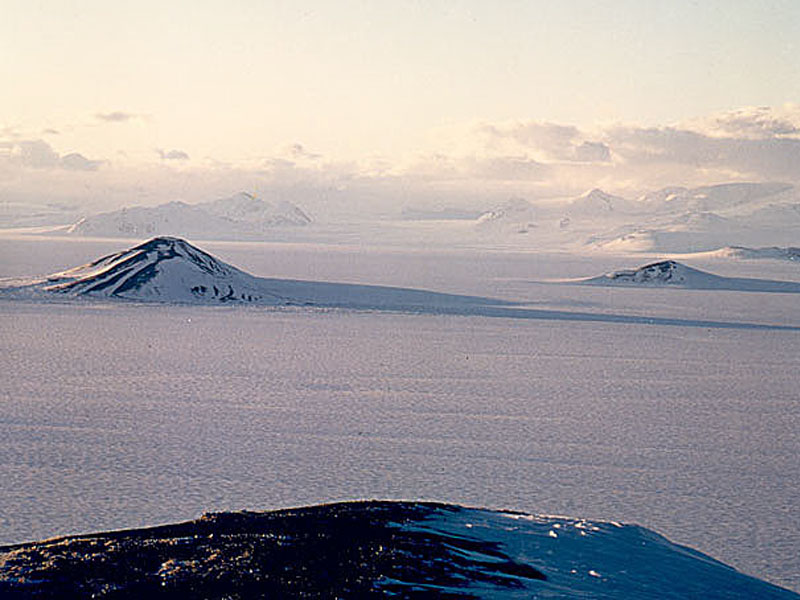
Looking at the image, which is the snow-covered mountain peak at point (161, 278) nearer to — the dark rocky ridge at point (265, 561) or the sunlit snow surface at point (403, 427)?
the sunlit snow surface at point (403, 427)

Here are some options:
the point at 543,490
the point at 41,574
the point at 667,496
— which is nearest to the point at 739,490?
the point at 667,496

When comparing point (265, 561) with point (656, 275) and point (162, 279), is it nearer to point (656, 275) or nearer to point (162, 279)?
point (162, 279)

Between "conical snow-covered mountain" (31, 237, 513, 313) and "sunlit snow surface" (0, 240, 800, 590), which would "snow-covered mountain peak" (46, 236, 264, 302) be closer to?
"conical snow-covered mountain" (31, 237, 513, 313)

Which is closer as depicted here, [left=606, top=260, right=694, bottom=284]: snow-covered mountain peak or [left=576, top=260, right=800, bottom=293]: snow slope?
[left=576, top=260, right=800, bottom=293]: snow slope

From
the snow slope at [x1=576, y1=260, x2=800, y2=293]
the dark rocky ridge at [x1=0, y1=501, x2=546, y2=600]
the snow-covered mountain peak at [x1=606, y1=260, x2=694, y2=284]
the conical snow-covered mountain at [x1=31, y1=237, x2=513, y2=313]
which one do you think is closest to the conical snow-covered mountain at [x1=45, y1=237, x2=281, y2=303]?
the conical snow-covered mountain at [x1=31, y1=237, x2=513, y2=313]

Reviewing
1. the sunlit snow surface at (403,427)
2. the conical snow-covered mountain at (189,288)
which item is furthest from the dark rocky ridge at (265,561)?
the conical snow-covered mountain at (189,288)

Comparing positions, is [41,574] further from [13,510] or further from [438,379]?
[438,379]
